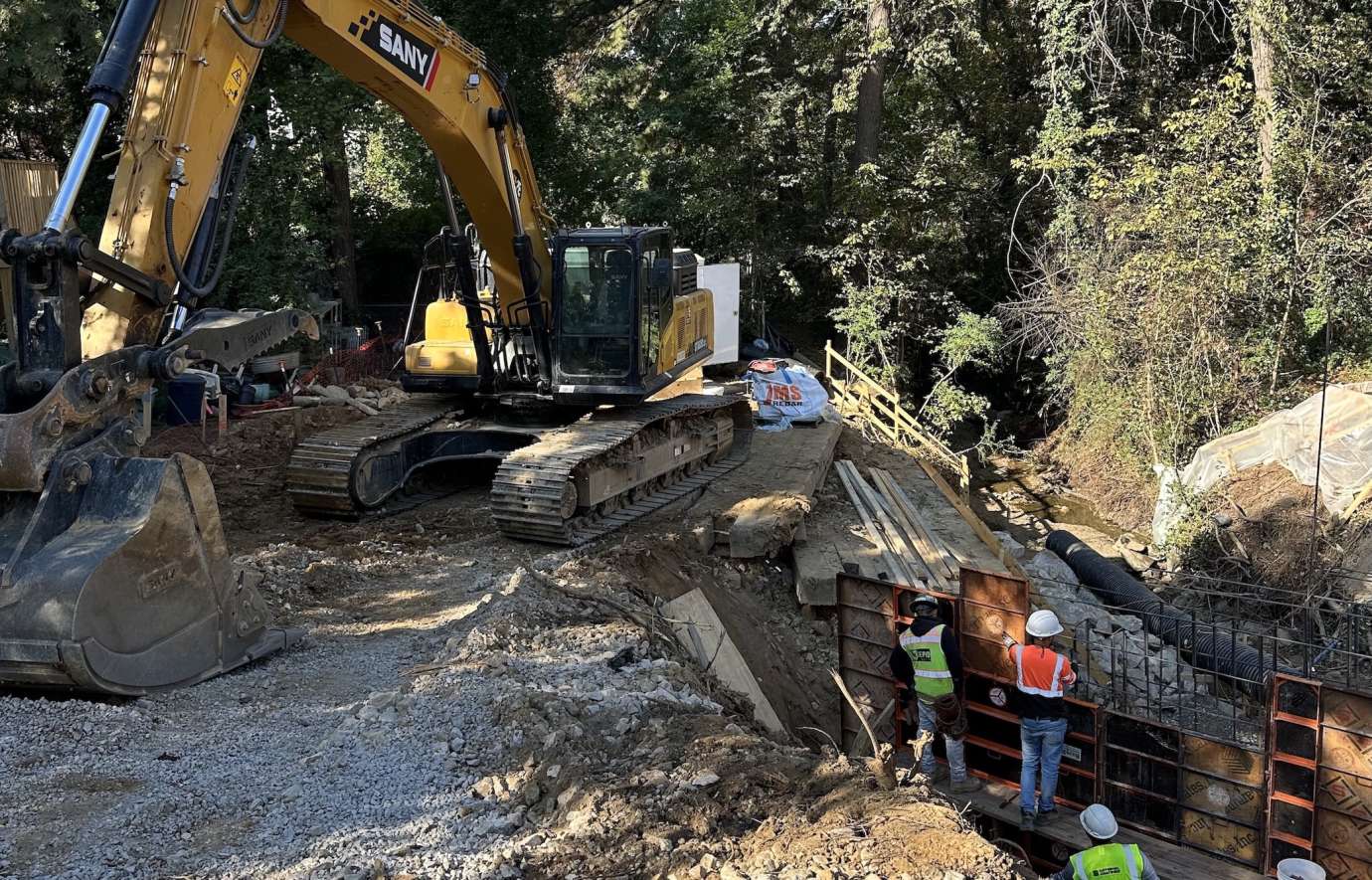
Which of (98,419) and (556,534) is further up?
(98,419)

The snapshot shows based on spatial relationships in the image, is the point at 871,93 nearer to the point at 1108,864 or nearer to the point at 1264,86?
the point at 1264,86

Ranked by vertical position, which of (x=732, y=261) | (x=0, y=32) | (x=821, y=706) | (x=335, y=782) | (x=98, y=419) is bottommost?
(x=821, y=706)

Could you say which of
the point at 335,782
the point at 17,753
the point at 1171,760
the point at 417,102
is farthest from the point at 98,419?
the point at 1171,760

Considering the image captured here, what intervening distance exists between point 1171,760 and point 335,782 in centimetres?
513

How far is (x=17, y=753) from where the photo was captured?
16.2ft

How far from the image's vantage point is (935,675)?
7.07m

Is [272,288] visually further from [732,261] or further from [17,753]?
[17,753]

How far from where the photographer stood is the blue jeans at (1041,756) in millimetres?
6750

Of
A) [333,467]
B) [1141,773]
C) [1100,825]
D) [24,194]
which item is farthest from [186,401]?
[1100,825]

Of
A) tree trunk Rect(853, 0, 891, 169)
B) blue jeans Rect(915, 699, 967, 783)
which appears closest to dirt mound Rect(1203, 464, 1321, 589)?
blue jeans Rect(915, 699, 967, 783)

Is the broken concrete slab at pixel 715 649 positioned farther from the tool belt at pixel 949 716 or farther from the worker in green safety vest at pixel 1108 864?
the worker in green safety vest at pixel 1108 864

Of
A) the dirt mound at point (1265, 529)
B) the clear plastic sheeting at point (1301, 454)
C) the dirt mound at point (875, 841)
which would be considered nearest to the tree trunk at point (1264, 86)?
the clear plastic sheeting at point (1301, 454)

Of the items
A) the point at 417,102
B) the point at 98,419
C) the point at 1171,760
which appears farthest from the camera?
the point at 417,102

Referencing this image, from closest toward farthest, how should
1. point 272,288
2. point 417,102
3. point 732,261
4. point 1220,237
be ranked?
point 417,102, point 1220,237, point 272,288, point 732,261
